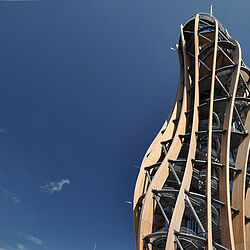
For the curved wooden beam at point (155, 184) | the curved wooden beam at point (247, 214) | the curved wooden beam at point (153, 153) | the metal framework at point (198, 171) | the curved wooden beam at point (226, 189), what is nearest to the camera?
the curved wooden beam at point (226, 189)

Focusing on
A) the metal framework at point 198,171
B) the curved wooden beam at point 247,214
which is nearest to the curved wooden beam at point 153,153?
the metal framework at point 198,171

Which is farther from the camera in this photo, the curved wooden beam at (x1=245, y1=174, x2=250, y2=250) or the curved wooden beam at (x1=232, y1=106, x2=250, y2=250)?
the curved wooden beam at (x1=245, y1=174, x2=250, y2=250)

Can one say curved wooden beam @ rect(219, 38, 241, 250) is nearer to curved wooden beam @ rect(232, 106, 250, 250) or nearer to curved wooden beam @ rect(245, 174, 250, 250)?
curved wooden beam @ rect(232, 106, 250, 250)

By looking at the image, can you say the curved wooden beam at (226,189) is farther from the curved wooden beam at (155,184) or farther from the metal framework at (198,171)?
the curved wooden beam at (155,184)

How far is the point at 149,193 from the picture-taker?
1490 centimetres

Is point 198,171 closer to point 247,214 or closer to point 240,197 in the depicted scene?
point 240,197

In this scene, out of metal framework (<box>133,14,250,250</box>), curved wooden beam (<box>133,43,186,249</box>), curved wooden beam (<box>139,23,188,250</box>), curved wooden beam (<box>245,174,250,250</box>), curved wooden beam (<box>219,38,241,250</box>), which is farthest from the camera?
curved wooden beam (<box>133,43,186,249</box>)

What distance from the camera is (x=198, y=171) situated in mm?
18375

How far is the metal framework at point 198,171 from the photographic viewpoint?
1380 centimetres

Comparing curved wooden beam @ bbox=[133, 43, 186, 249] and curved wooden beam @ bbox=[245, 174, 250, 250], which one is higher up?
curved wooden beam @ bbox=[133, 43, 186, 249]

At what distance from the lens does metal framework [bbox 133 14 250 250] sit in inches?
543

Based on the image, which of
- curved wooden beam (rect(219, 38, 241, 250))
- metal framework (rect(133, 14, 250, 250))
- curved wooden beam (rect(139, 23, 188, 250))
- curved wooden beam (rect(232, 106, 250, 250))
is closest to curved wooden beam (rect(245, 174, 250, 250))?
metal framework (rect(133, 14, 250, 250))

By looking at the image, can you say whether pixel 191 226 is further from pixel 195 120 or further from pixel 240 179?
pixel 195 120

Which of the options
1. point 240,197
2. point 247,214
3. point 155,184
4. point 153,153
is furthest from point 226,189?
point 153,153
